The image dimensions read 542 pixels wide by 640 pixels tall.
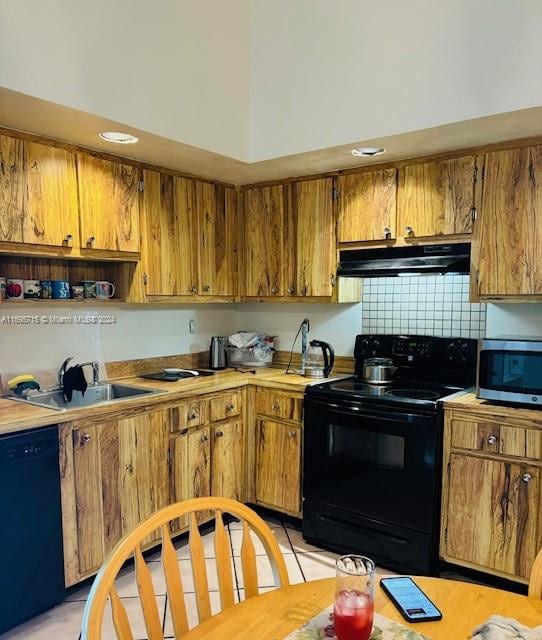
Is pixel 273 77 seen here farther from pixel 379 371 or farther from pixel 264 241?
pixel 379 371

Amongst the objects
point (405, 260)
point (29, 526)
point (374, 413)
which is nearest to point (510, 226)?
point (405, 260)

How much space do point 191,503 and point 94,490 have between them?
4.53 ft

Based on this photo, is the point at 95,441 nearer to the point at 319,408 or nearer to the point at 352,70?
the point at 319,408

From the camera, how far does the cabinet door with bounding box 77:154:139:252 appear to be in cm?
258

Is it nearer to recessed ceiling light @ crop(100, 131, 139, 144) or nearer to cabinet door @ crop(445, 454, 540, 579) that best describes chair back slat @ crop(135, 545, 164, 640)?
cabinet door @ crop(445, 454, 540, 579)

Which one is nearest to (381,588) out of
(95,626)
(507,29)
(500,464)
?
(95,626)

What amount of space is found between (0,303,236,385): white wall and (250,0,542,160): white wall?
126 centimetres

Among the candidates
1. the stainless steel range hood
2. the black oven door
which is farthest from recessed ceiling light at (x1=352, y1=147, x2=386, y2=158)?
the black oven door

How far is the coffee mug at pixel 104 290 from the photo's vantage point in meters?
2.92

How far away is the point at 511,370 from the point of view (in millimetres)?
2369

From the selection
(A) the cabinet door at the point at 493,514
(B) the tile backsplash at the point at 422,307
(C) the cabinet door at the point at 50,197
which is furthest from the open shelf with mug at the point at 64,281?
(A) the cabinet door at the point at 493,514

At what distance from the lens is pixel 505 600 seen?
1.10m

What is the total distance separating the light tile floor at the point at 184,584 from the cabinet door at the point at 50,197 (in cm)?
167

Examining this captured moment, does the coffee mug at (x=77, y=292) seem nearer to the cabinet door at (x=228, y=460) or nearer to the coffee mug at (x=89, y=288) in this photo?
the coffee mug at (x=89, y=288)
